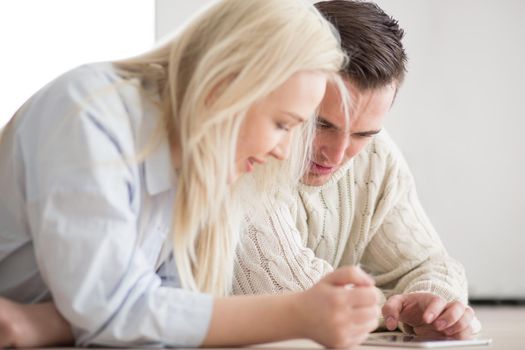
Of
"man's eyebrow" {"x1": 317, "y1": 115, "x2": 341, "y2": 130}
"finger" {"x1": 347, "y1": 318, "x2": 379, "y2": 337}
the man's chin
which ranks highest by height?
"man's eyebrow" {"x1": 317, "y1": 115, "x2": 341, "y2": 130}

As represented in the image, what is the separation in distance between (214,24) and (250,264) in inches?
24.0

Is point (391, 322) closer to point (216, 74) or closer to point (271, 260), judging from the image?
point (271, 260)

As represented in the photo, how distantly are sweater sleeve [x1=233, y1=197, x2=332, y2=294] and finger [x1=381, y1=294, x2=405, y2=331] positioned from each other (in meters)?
0.15

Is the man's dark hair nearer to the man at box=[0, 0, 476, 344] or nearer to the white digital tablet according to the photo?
the man at box=[0, 0, 476, 344]

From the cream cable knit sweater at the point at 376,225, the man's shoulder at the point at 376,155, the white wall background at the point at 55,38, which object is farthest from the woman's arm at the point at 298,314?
the white wall background at the point at 55,38

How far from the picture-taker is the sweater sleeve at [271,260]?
179 centimetres

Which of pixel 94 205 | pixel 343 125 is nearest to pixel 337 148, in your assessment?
pixel 343 125

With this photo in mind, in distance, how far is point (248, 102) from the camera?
1.29 meters

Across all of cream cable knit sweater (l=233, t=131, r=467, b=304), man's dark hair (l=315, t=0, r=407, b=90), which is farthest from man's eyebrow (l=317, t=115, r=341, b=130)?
cream cable knit sweater (l=233, t=131, r=467, b=304)

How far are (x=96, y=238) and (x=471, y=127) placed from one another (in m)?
2.81

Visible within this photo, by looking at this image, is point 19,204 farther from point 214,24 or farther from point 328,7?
point 328,7

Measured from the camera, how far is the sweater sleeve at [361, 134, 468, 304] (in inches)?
82.4

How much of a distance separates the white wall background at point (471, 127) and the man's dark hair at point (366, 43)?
1.73 m

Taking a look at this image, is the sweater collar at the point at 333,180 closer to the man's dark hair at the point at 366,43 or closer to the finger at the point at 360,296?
the man's dark hair at the point at 366,43
